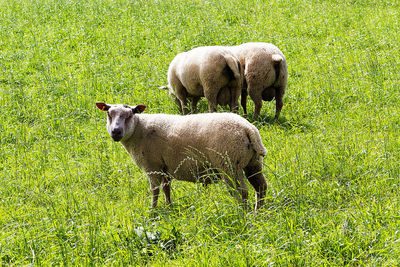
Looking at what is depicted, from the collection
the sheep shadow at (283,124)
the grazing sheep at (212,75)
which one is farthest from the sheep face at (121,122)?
the sheep shadow at (283,124)

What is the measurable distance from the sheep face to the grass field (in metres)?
0.64

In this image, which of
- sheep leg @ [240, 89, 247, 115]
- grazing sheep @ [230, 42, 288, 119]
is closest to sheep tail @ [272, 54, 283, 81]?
grazing sheep @ [230, 42, 288, 119]

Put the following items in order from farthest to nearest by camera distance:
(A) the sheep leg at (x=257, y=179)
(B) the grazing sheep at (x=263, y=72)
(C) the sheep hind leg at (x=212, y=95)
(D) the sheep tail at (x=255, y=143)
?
(B) the grazing sheep at (x=263, y=72), (C) the sheep hind leg at (x=212, y=95), (A) the sheep leg at (x=257, y=179), (D) the sheep tail at (x=255, y=143)

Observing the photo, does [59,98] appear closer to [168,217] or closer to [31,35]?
[31,35]

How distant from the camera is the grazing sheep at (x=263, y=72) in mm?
8266

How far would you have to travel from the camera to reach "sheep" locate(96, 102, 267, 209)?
5.19 m

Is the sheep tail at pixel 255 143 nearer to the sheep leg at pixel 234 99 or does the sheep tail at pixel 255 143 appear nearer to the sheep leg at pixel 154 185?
the sheep leg at pixel 154 185

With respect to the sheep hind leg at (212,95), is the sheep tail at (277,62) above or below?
above

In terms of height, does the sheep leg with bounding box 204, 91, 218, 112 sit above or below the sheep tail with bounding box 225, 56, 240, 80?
below

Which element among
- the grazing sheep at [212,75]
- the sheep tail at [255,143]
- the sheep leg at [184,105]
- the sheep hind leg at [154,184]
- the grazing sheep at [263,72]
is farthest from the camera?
the sheep leg at [184,105]

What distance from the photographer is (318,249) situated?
3.98m

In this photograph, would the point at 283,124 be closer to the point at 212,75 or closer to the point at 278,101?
the point at 278,101

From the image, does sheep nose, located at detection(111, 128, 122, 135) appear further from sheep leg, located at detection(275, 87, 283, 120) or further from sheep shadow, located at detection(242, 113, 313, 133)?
sheep leg, located at detection(275, 87, 283, 120)

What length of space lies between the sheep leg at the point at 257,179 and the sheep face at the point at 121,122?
1.44 m
